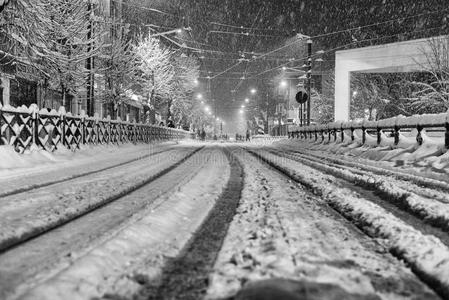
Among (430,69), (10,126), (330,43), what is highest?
(330,43)

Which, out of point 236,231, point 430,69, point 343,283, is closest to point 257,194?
point 236,231

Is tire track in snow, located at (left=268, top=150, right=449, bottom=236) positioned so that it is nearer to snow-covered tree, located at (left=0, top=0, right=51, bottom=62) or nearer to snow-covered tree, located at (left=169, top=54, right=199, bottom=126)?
snow-covered tree, located at (left=0, top=0, right=51, bottom=62)

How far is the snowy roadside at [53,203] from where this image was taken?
4.42 m

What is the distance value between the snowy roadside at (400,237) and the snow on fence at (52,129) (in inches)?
391

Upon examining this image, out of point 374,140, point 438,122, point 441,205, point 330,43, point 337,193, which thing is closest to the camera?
point 441,205

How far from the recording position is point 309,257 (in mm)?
3254

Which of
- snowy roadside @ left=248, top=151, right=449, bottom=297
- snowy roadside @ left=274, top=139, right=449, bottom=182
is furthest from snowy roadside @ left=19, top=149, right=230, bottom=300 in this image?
snowy roadside @ left=274, top=139, right=449, bottom=182

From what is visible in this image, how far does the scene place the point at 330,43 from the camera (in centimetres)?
4391

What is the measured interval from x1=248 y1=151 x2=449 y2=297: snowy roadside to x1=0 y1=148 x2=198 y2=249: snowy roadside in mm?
3204

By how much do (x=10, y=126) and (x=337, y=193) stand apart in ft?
33.5

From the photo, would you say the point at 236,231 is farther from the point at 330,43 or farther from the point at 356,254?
the point at 330,43

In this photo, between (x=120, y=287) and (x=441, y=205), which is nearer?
(x=120, y=287)

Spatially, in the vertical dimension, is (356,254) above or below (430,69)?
below

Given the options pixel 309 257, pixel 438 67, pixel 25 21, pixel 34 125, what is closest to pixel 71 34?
pixel 25 21
